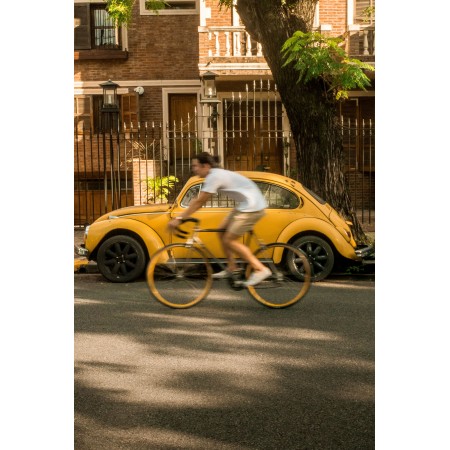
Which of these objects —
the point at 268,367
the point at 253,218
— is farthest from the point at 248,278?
the point at 268,367

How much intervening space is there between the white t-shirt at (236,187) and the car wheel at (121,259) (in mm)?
3010

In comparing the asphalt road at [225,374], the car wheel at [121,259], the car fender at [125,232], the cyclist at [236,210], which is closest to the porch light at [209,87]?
the car fender at [125,232]

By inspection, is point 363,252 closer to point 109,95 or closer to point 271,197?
point 271,197

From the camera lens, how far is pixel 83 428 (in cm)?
500

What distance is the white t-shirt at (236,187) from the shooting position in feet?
28.1

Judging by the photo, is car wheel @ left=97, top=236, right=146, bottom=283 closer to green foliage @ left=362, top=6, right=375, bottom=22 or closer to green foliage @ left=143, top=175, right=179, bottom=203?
green foliage @ left=143, top=175, right=179, bottom=203

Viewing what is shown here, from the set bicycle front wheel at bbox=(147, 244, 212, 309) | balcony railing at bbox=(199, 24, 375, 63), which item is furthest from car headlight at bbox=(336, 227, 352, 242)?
balcony railing at bbox=(199, 24, 375, 63)

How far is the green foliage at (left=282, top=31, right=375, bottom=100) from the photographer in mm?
12312

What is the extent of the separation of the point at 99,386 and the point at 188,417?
1.11 meters

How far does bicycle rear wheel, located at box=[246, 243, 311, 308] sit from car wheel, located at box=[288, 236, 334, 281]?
2249 mm

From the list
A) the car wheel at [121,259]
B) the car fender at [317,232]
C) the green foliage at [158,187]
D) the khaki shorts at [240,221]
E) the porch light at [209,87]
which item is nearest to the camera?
the khaki shorts at [240,221]

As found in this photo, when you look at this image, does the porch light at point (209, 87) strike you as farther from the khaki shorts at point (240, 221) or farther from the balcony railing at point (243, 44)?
the khaki shorts at point (240, 221)

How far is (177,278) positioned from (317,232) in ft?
9.50
